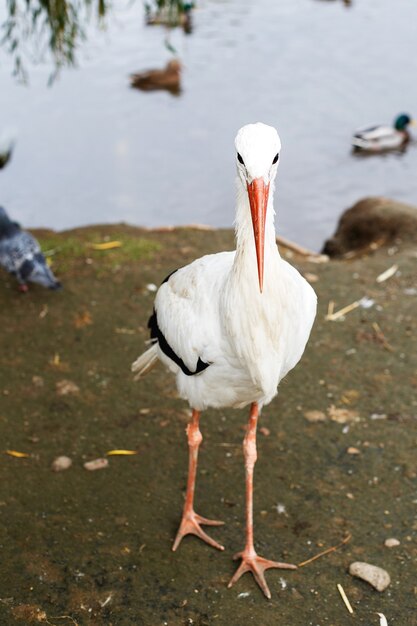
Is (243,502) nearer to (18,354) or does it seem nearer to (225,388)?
(225,388)

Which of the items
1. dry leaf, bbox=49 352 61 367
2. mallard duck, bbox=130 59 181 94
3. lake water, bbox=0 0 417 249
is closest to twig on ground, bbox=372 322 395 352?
dry leaf, bbox=49 352 61 367

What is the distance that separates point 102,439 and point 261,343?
1954 millimetres

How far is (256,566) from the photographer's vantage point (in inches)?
161

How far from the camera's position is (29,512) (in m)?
4.43

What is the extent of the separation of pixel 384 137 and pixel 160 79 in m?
4.81

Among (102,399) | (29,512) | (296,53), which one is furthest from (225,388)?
(296,53)

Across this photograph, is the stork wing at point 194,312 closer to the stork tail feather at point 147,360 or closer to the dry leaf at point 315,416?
the stork tail feather at point 147,360

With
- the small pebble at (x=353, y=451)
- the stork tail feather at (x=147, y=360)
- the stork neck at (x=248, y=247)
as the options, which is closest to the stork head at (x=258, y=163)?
the stork neck at (x=248, y=247)

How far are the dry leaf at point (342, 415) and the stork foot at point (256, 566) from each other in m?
1.31

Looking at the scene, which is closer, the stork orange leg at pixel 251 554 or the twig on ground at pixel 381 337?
the stork orange leg at pixel 251 554

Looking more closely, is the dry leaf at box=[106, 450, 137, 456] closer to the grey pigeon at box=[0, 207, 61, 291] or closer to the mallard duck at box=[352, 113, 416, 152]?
the grey pigeon at box=[0, 207, 61, 291]

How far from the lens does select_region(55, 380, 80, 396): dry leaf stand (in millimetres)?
5531

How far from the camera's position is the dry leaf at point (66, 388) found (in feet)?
18.1

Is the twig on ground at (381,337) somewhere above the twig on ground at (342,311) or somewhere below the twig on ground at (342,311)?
above
